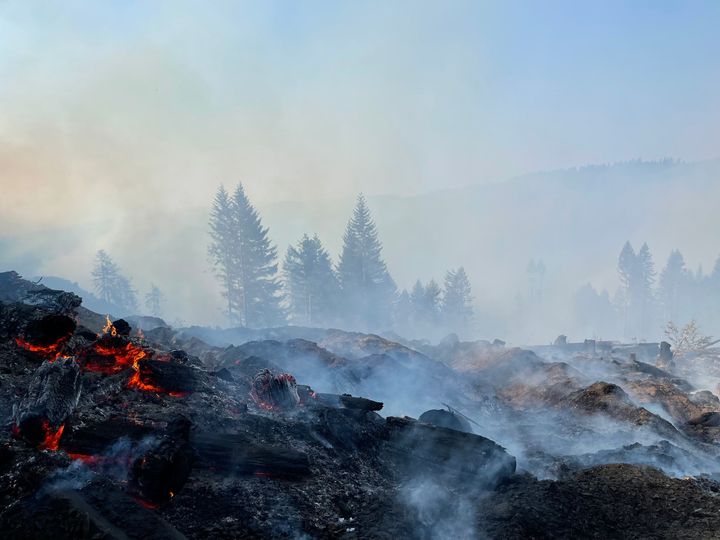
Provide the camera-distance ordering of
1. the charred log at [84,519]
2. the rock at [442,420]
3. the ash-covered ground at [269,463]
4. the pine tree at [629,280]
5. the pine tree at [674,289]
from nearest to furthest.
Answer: the charred log at [84,519] < the ash-covered ground at [269,463] < the rock at [442,420] < the pine tree at [674,289] < the pine tree at [629,280]

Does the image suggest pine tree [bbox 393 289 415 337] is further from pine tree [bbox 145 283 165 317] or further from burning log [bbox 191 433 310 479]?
burning log [bbox 191 433 310 479]

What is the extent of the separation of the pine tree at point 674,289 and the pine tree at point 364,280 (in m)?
64.8

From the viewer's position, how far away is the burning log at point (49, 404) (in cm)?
589

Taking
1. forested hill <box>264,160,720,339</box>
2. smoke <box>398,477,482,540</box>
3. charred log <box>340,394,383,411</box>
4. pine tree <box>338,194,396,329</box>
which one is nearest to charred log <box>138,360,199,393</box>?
charred log <box>340,394,383,411</box>

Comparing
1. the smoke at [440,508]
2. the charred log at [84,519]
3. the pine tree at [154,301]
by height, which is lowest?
the smoke at [440,508]

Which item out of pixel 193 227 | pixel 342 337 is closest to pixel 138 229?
pixel 193 227

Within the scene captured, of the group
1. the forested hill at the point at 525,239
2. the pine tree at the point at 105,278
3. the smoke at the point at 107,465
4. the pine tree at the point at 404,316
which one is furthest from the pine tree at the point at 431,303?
the smoke at the point at 107,465

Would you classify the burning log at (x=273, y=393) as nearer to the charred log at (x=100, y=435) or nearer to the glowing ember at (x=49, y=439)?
the charred log at (x=100, y=435)

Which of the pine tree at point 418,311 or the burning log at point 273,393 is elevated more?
the pine tree at point 418,311

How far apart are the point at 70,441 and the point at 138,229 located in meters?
124

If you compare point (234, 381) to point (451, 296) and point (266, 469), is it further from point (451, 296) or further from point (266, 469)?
point (451, 296)

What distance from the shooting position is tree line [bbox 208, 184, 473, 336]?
51.1 m

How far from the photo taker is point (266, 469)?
693cm

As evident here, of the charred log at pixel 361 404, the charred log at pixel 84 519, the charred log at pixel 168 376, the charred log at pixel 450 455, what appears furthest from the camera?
the charred log at pixel 361 404
